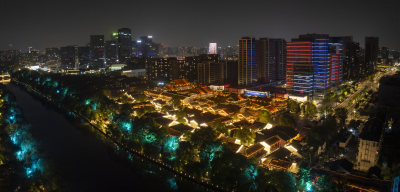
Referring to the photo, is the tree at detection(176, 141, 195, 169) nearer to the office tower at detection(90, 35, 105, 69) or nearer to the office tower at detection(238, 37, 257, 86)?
the office tower at detection(238, 37, 257, 86)

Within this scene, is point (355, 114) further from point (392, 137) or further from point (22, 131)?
point (22, 131)

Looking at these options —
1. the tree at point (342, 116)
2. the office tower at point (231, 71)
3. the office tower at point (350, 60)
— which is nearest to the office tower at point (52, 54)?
the office tower at point (231, 71)

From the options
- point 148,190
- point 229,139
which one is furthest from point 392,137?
point 148,190

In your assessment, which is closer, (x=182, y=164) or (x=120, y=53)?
(x=182, y=164)

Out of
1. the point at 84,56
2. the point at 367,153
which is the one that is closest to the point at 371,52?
the point at 367,153

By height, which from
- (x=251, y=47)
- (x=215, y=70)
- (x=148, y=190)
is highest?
(x=251, y=47)

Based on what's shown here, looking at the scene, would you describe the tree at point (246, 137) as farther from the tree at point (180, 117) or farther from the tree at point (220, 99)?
the tree at point (220, 99)

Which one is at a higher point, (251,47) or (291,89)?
(251,47)

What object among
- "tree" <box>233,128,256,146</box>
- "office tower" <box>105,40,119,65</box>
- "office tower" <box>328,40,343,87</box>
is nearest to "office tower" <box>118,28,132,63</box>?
"office tower" <box>105,40,119,65</box>
